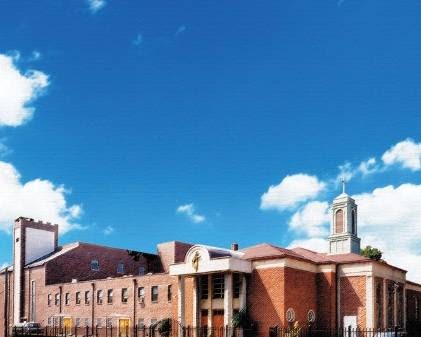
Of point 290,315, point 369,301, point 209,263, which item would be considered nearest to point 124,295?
point 209,263

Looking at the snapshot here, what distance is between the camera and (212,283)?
4300 cm

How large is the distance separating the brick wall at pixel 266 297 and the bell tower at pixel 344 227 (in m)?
11.0

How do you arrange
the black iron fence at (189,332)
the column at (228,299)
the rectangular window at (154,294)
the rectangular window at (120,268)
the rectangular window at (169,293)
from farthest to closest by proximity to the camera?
the rectangular window at (120,268) < the rectangular window at (154,294) < the rectangular window at (169,293) < the column at (228,299) < the black iron fence at (189,332)

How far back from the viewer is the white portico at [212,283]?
40469 mm

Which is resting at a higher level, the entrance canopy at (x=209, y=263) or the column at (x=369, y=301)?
the entrance canopy at (x=209, y=263)

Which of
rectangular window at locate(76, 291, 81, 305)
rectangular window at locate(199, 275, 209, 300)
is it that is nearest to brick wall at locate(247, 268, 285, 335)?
rectangular window at locate(199, 275, 209, 300)

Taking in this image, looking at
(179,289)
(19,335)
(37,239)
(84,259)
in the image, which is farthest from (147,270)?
(179,289)

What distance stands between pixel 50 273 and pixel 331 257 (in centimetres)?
3308

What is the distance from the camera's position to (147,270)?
239 feet

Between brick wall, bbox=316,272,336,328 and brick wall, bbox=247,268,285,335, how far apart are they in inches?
173

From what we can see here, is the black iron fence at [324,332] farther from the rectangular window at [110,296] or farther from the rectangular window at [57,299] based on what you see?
the rectangular window at [57,299]

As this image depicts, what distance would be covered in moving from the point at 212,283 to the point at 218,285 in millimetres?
515

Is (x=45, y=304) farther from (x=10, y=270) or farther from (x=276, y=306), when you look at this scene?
(x=276, y=306)

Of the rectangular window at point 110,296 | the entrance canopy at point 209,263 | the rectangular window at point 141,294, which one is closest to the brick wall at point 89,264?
the rectangular window at point 110,296
